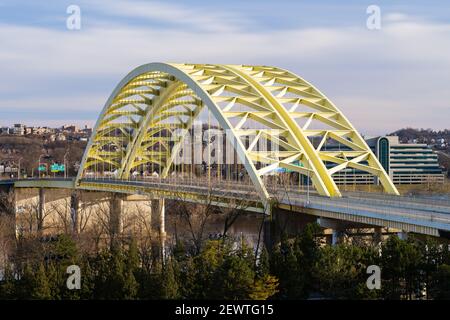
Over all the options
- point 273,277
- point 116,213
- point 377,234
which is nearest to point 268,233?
point 377,234

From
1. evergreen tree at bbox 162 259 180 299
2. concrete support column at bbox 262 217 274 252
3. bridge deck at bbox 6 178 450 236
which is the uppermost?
bridge deck at bbox 6 178 450 236

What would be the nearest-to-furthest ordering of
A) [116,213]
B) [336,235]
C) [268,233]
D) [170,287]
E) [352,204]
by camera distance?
1. [170,287]
2. [336,235]
3. [352,204]
4. [268,233]
5. [116,213]

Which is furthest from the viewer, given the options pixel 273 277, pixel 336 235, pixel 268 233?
pixel 268 233

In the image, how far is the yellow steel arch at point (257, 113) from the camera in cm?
3622

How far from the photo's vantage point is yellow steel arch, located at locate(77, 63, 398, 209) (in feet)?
119

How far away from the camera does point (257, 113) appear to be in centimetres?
3897

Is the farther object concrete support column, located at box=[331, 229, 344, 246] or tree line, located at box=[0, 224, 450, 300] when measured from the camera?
concrete support column, located at box=[331, 229, 344, 246]

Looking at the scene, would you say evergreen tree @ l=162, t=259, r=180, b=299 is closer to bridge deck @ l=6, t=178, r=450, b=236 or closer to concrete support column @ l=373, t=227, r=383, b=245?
bridge deck @ l=6, t=178, r=450, b=236

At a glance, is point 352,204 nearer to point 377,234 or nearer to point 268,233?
point 377,234

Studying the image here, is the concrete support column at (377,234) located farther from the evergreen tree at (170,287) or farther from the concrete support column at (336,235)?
the evergreen tree at (170,287)

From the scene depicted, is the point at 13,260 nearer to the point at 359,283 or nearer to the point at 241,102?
the point at 241,102

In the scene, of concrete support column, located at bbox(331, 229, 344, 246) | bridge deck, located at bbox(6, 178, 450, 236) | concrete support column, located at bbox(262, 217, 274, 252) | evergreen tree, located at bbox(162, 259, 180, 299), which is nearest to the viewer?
evergreen tree, located at bbox(162, 259, 180, 299)

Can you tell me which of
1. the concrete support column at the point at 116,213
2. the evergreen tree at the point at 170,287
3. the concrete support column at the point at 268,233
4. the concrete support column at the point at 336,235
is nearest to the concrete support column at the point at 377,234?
the concrete support column at the point at 336,235

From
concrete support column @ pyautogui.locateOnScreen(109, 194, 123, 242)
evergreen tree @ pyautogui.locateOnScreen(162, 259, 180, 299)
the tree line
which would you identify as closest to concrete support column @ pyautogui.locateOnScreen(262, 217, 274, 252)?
the tree line
